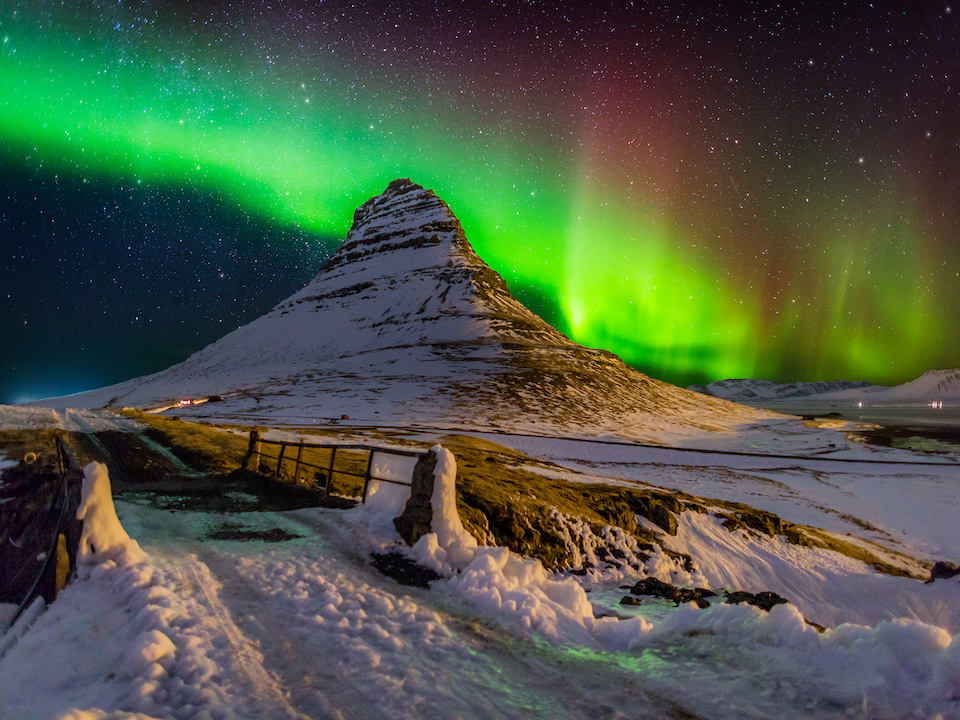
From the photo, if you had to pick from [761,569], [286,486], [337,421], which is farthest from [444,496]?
[337,421]

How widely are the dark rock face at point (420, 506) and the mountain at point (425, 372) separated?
51.2 metres

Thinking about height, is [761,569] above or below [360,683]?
below

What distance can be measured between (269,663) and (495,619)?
2763 mm

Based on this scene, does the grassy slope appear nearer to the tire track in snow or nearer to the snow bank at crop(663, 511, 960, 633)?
the snow bank at crop(663, 511, 960, 633)

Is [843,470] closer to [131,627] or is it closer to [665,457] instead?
[665,457]

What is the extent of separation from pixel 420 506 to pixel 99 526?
4.84 m

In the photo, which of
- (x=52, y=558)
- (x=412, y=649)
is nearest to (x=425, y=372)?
(x=52, y=558)

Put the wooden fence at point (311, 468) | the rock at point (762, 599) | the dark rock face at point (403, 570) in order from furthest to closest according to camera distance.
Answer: the wooden fence at point (311, 468), the rock at point (762, 599), the dark rock face at point (403, 570)

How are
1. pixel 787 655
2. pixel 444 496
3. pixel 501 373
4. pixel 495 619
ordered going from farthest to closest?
1. pixel 501 373
2. pixel 444 496
3. pixel 495 619
4. pixel 787 655

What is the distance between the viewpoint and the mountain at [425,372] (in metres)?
77.4

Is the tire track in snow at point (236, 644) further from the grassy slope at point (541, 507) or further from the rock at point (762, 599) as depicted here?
the rock at point (762, 599)

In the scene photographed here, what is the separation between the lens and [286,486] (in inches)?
526

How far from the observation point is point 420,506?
29.5 feet

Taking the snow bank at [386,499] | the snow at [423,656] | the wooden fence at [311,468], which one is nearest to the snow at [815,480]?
the wooden fence at [311,468]
